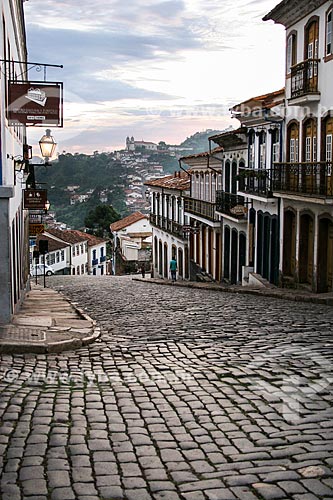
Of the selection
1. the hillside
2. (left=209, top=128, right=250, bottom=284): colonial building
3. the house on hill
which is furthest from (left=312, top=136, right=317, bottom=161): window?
the hillside

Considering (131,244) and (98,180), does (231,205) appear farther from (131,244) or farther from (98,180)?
(98,180)

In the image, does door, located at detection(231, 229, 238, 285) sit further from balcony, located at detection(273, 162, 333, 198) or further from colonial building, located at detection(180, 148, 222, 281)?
balcony, located at detection(273, 162, 333, 198)

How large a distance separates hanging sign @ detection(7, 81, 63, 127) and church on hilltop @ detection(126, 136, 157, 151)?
100025mm

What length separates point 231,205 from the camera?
2783 centimetres

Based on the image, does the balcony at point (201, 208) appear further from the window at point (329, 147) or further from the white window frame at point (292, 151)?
the window at point (329, 147)

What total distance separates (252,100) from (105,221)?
58246mm

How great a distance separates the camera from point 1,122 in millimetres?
11672

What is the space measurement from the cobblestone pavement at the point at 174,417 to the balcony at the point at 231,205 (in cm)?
1503

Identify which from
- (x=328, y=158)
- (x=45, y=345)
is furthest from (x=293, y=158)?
(x=45, y=345)

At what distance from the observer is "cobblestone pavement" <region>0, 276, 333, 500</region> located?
536 centimetres

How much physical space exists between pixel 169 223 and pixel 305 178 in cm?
2330

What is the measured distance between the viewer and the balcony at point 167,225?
39094 millimetres

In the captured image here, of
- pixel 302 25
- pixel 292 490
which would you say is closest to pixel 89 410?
pixel 292 490

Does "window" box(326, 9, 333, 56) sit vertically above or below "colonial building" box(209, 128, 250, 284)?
above
